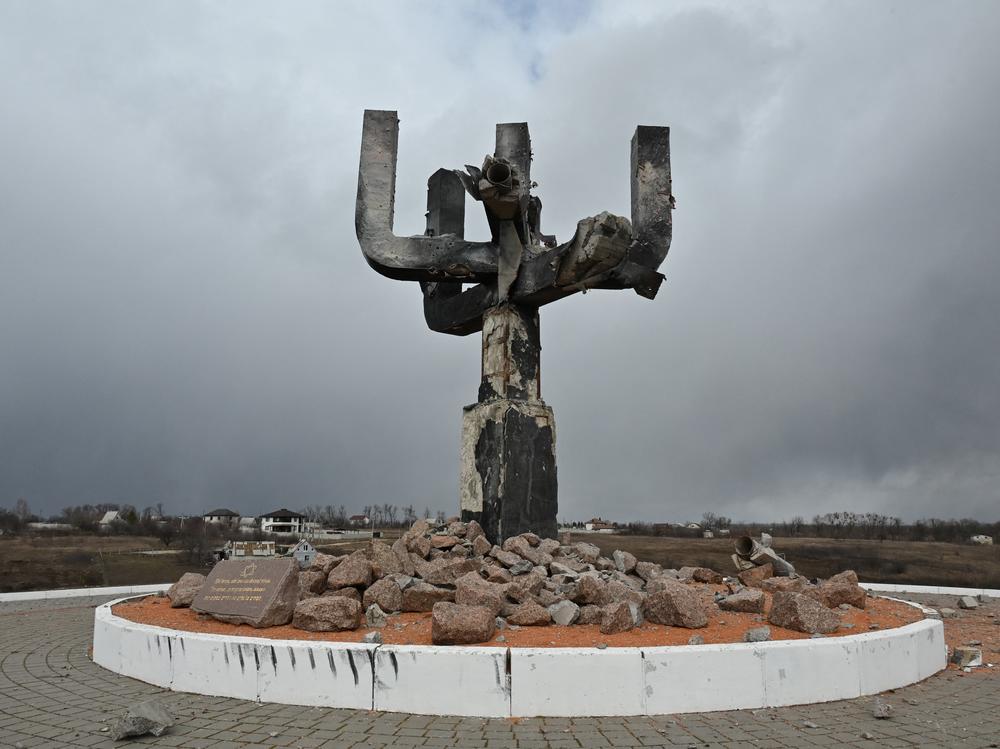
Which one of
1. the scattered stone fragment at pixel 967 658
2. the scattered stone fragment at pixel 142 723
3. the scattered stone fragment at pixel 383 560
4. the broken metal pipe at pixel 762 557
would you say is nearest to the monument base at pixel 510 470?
the scattered stone fragment at pixel 383 560

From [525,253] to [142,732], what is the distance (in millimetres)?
6320

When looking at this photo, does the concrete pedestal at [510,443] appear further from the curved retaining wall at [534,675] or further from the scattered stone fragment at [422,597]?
the curved retaining wall at [534,675]

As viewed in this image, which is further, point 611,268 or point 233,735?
point 611,268

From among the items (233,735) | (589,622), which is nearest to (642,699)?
(589,622)

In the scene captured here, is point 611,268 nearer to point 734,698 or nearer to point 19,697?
point 734,698

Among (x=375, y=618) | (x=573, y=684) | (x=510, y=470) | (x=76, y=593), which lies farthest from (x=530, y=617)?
(x=76, y=593)

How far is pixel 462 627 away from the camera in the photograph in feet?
16.1

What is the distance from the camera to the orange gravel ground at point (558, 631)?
16.6ft

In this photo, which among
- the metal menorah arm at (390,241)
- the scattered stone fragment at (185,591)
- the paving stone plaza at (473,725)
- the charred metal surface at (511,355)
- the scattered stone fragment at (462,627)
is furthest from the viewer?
the metal menorah arm at (390,241)

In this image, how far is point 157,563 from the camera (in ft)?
82.9

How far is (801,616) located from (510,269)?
5030mm

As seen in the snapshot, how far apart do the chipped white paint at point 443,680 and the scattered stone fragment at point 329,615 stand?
1099 mm

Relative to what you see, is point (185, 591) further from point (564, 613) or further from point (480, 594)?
point (564, 613)

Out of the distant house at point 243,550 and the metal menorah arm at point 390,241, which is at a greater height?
the metal menorah arm at point 390,241
